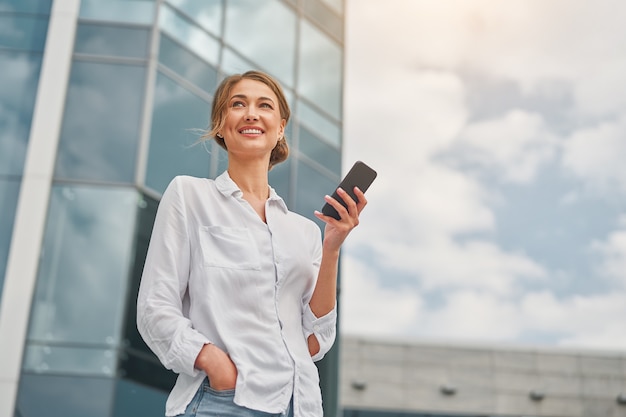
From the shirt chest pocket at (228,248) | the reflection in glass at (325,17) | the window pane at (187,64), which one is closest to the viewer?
the shirt chest pocket at (228,248)

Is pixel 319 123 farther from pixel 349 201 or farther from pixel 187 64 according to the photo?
pixel 349 201

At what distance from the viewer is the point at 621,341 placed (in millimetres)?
21250

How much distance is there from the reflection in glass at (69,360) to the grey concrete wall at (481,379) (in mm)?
12193

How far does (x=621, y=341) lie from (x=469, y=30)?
910 centimetres

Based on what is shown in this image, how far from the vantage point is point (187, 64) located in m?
9.95

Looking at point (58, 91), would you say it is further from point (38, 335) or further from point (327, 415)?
point (327, 415)

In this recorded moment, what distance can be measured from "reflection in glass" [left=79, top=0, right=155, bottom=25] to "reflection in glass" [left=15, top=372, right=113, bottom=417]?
4259mm

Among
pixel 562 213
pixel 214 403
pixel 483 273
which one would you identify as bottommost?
pixel 214 403

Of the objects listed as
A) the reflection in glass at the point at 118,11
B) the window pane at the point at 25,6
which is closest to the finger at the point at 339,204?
the reflection in glass at the point at 118,11

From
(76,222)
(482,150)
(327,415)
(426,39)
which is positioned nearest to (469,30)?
(426,39)

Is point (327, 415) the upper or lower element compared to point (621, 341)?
lower

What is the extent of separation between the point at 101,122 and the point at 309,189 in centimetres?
313

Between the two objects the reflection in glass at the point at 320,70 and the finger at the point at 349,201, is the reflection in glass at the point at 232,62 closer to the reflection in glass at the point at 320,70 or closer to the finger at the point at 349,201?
the reflection in glass at the point at 320,70

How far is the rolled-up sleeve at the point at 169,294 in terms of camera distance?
5.86 feet
